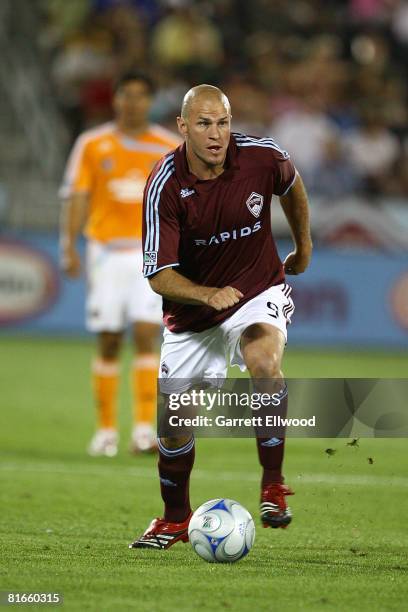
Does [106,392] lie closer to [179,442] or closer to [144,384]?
[144,384]

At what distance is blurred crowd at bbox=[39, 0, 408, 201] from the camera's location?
16422 mm

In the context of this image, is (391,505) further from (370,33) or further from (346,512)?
(370,33)

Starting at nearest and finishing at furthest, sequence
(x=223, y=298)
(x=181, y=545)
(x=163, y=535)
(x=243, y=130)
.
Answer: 1. (x=223, y=298)
2. (x=163, y=535)
3. (x=181, y=545)
4. (x=243, y=130)

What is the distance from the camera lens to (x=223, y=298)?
534 centimetres

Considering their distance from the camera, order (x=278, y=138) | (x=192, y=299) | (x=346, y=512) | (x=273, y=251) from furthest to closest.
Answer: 1. (x=278, y=138)
2. (x=346, y=512)
3. (x=273, y=251)
4. (x=192, y=299)

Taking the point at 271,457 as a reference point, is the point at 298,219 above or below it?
above

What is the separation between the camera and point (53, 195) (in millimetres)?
15633

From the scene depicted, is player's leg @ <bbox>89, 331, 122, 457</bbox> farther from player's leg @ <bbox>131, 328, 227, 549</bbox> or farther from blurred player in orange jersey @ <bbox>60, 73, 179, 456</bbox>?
player's leg @ <bbox>131, 328, 227, 549</bbox>

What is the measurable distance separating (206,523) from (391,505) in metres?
1.90

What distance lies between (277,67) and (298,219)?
467 inches

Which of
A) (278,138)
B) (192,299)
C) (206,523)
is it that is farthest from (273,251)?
(278,138)

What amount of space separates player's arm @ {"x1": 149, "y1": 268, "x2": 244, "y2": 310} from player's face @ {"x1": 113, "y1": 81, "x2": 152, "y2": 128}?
3.30 m

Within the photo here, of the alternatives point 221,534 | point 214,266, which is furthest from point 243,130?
point 221,534

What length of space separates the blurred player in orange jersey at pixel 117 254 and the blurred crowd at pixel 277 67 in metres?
6.91
